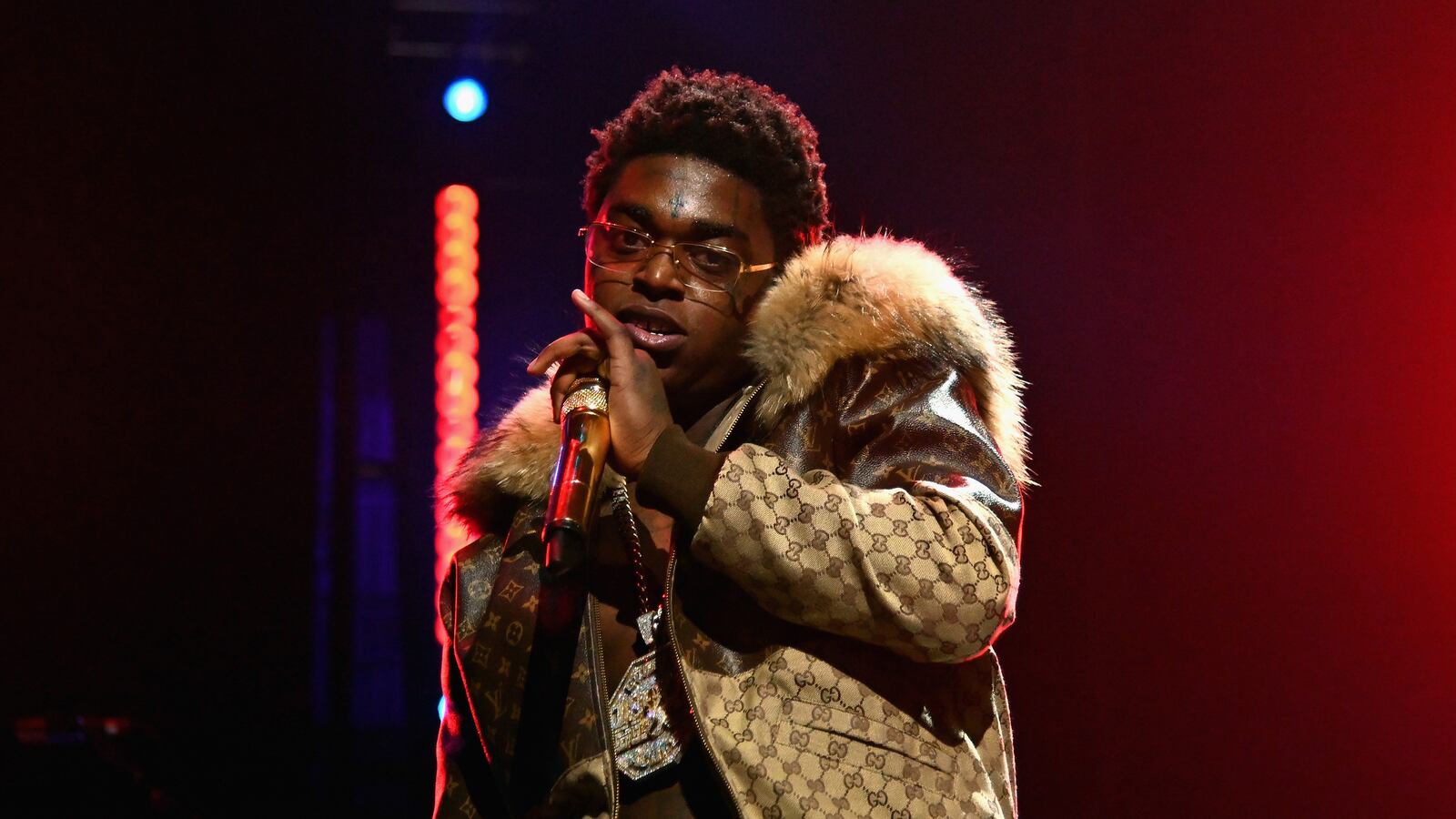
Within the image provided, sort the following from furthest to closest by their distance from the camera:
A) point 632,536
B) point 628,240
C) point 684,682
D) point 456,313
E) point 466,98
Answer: point 456,313 → point 466,98 → point 628,240 → point 632,536 → point 684,682

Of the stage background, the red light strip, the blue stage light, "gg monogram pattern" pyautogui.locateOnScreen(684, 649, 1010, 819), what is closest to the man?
"gg monogram pattern" pyautogui.locateOnScreen(684, 649, 1010, 819)

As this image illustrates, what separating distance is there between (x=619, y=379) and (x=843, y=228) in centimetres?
189

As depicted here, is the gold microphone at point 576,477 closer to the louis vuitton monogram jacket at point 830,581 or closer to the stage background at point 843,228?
the louis vuitton monogram jacket at point 830,581

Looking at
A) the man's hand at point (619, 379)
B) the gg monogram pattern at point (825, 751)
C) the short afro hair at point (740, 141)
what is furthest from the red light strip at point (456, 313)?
the gg monogram pattern at point (825, 751)

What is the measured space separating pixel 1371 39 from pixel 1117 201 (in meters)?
0.59

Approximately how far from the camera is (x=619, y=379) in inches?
57.2

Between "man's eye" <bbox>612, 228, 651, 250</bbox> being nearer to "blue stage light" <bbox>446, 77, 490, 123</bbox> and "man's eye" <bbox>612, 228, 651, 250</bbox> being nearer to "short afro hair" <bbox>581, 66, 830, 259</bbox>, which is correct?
"short afro hair" <bbox>581, 66, 830, 259</bbox>

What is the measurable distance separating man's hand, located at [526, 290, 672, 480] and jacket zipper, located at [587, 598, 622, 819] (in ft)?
0.86

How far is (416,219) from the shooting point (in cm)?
449

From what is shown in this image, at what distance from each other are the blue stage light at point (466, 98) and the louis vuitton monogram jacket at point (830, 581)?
2.79m

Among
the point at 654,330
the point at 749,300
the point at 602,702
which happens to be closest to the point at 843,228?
the point at 749,300

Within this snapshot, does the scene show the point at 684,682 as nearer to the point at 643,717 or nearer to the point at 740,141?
the point at 643,717

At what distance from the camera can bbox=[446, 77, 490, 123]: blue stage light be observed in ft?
14.0

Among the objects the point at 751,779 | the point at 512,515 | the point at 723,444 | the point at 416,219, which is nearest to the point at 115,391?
the point at 416,219
